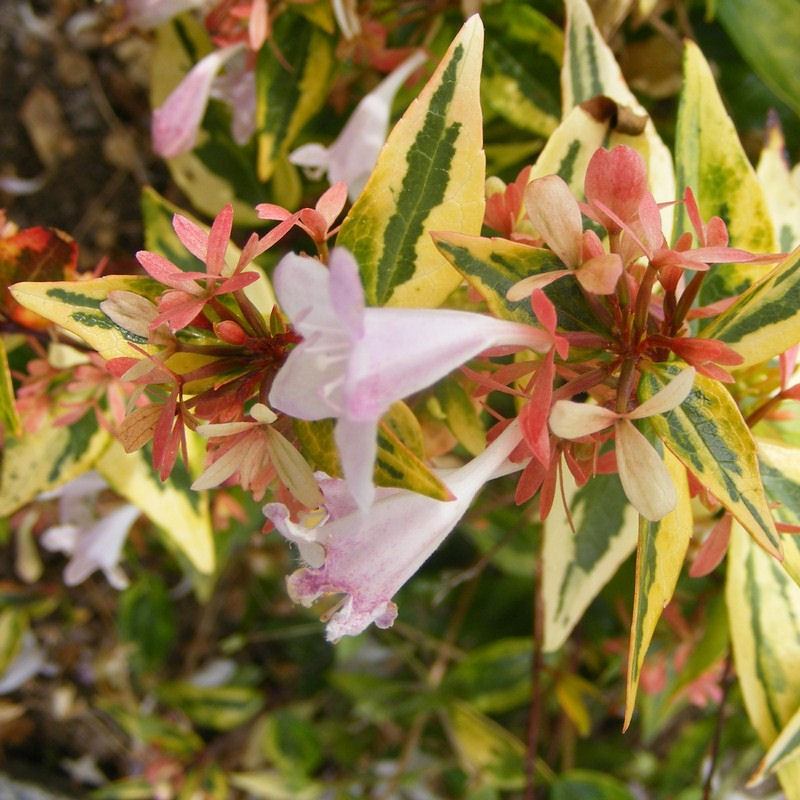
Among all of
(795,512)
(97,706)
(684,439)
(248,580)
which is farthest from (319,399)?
(97,706)

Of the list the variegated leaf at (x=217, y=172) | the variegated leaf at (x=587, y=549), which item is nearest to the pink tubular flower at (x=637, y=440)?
the variegated leaf at (x=587, y=549)

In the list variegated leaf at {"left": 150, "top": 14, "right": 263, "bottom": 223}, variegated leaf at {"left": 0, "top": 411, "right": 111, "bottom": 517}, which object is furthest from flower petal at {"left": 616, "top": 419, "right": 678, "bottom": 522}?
variegated leaf at {"left": 150, "top": 14, "right": 263, "bottom": 223}

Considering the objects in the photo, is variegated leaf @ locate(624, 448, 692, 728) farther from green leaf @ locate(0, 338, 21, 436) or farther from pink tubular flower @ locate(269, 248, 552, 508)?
green leaf @ locate(0, 338, 21, 436)

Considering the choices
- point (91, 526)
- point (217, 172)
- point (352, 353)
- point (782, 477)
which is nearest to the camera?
point (352, 353)

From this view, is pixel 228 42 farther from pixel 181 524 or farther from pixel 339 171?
pixel 181 524

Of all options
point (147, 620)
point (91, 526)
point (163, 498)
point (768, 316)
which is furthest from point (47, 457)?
point (147, 620)

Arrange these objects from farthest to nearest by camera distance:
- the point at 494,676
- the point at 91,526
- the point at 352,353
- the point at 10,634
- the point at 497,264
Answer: the point at 10,634
the point at 494,676
the point at 91,526
the point at 497,264
the point at 352,353

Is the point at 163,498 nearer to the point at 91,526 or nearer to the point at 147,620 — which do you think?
the point at 91,526

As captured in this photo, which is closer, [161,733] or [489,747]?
[489,747]
